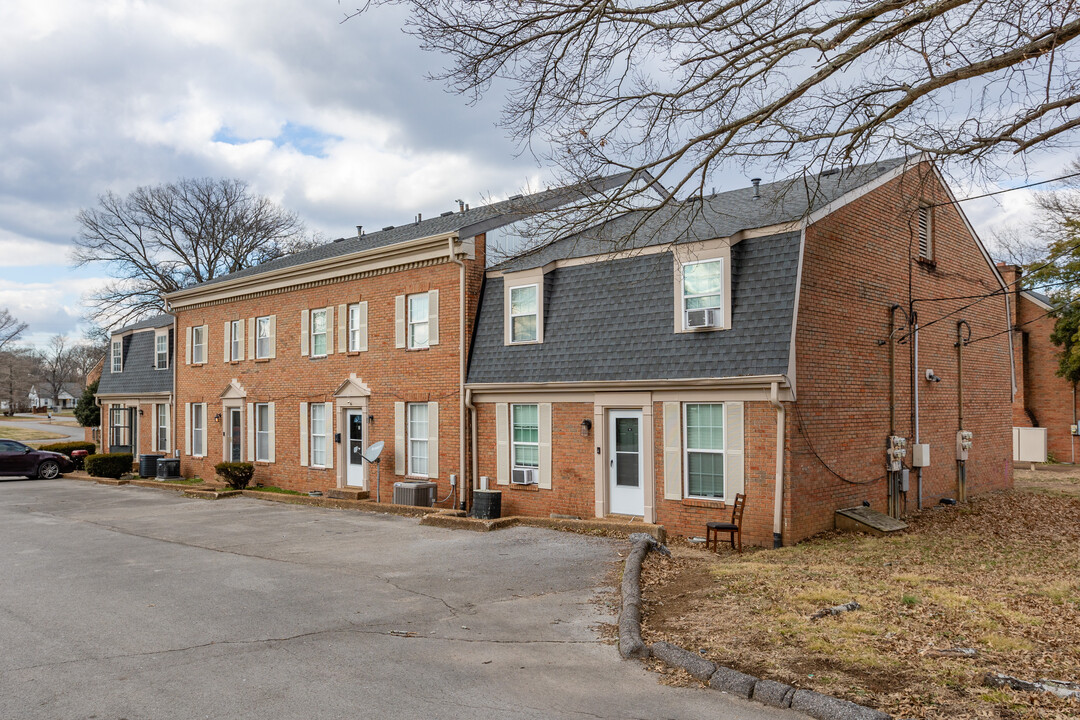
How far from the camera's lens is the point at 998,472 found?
20609mm

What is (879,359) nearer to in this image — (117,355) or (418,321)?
(418,321)

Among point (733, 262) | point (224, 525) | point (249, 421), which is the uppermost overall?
point (733, 262)

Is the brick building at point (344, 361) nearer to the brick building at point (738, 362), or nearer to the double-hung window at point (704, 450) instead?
the brick building at point (738, 362)

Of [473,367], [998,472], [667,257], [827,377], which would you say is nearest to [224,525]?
[473,367]

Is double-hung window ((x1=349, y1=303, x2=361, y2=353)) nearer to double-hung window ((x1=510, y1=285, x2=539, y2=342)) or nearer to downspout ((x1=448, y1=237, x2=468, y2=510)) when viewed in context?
downspout ((x1=448, y1=237, x2=468, y2=510))

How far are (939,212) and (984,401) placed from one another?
17.0 ft

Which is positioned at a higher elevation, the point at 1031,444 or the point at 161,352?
the point at 161,352

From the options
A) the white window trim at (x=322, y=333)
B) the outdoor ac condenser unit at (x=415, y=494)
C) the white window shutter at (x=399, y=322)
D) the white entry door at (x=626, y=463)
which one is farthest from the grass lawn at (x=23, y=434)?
the white entry door at (x=626, y=463)

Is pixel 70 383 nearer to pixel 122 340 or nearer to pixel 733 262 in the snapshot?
pixel 122 340

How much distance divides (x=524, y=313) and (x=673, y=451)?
476cm

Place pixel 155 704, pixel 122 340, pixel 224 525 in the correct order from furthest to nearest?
pixel 122 340 → pixel 224 525 → pixel 155 704

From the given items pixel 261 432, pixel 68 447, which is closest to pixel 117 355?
pixel 68 447

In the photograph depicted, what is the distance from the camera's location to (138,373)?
30656 millimetres

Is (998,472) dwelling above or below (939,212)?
below
